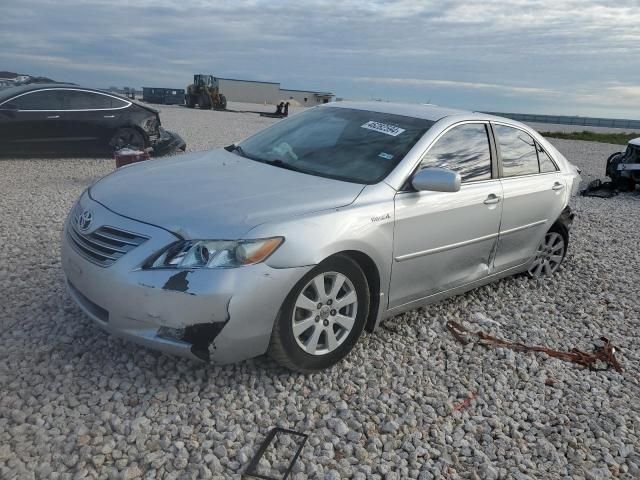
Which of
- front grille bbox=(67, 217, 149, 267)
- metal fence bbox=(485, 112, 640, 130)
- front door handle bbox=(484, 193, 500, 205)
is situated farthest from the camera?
metal fence bbox=(485, 112, 640, 130)

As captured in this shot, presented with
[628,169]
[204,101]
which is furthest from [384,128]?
[204,101]

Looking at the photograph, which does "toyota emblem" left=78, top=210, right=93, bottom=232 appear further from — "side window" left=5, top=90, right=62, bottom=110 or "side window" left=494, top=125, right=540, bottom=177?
"side window" left=5, top=90, right=62, bottom=110

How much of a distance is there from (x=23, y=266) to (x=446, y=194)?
3507 millimetres

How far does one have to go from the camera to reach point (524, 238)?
198 inches

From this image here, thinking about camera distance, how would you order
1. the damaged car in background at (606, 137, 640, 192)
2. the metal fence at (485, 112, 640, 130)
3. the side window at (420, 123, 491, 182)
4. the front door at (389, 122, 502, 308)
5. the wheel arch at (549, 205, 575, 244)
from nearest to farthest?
the front door at (389, 122, 502, 308)
the side window at (420, 123, 491, 182)
the wheel arch at (549, 205, 575, 244)
the damaged car in background at (606, 137, 640, 192)
the metal fence at (485, 112, 640, 130)

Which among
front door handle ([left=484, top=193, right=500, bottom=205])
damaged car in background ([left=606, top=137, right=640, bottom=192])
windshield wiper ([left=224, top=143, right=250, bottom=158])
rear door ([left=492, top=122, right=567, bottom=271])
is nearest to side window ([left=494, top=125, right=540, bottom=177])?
→ rear door ([left=492, top=122, right=567, bottom=271])

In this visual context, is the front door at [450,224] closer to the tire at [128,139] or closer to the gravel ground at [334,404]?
the gravel ground at [334,404]

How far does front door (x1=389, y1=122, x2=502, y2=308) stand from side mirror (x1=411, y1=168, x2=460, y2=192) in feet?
0.34

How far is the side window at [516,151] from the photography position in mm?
4781

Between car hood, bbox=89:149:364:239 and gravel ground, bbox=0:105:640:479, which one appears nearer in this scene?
gravel ground, bbox=0:105:640:479

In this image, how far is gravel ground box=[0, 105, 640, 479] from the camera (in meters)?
2.74

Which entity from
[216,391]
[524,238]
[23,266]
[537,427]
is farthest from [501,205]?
[23,266]

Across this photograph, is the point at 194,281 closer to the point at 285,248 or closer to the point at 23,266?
the point at 285,248

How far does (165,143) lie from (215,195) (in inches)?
360
